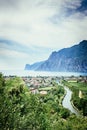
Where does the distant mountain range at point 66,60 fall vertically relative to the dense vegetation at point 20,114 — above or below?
above

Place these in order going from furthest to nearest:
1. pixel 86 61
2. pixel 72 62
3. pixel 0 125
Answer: pixel 72 62, pixel 86 61, pixel 0 125

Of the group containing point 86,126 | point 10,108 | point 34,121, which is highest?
point 10,108

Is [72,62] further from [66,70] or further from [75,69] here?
[66,70]

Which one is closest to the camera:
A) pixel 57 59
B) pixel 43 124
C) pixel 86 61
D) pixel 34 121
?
pixel 34 121

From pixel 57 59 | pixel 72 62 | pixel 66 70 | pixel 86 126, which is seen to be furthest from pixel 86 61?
pixel 86 126

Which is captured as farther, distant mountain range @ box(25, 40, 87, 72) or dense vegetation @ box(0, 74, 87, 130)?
distant mountain range @ box(25, 40, 87, 72)

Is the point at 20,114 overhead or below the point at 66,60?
below

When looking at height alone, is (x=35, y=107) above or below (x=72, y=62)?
below

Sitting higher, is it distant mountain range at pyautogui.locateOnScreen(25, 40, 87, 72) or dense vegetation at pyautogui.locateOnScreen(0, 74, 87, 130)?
distant mountain range at pyautogui.locateOnScreen(25, 40, 87, 72)

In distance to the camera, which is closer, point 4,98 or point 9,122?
point 9,122

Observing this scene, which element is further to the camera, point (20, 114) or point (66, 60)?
point (66, 60)

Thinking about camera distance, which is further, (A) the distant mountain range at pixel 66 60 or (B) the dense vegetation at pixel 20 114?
(A) the distant mountain range at pixel 66 60
